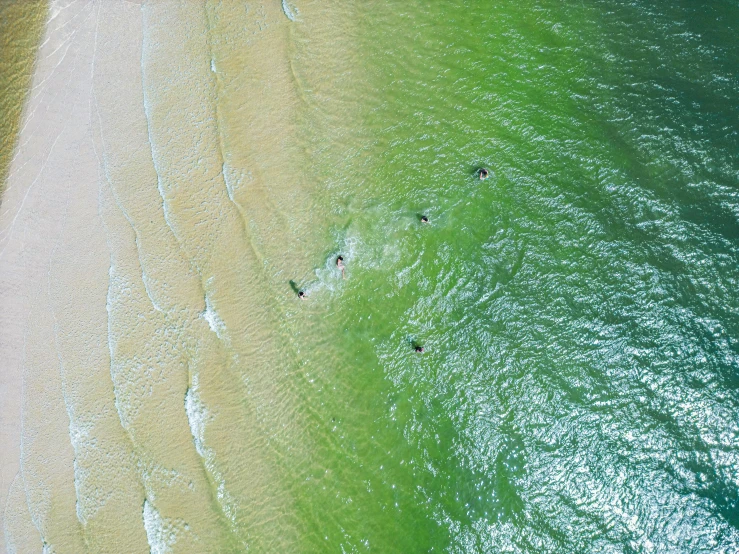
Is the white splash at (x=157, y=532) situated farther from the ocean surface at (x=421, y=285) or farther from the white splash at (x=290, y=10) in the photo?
the white splash at (x=290, y=10)

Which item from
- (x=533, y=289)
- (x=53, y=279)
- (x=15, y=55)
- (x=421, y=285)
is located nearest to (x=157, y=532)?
(x=53, y=279)

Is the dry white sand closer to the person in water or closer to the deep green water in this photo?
the deep green water

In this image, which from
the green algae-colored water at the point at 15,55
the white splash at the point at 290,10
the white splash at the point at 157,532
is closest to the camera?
the white splash at the point at 157,532

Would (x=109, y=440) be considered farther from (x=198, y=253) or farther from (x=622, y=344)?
(x=622, y=344)

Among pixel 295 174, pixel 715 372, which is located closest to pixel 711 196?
pixel 715 372

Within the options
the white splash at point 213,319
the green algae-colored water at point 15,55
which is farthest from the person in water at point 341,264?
the green algae-colored water at point 15,55

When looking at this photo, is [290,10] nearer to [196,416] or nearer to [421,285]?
[421,285]

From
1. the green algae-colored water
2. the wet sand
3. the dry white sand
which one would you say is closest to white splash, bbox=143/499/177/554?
the wet sand
